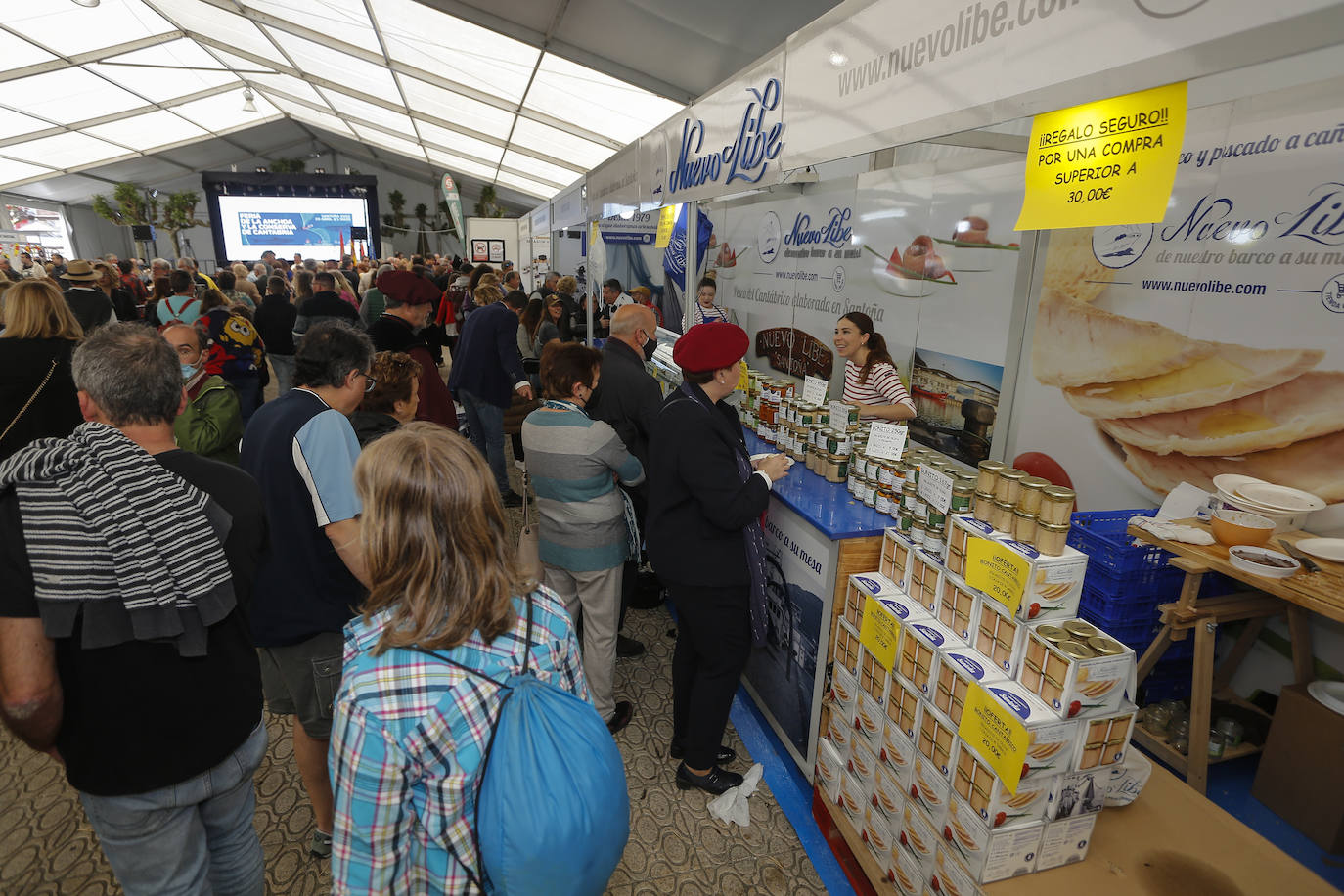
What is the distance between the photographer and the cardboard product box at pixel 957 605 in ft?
5.70

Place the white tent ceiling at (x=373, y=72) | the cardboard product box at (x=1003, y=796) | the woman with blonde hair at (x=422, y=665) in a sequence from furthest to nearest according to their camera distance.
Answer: the white tent ceiling at (x=373, y=72)
the cardboard product box at (x=1003, y=796)
the woman with blonde hair at (x=422, y=665)

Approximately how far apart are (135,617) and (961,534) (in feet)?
6.20

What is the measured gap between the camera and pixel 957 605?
180 centimetres

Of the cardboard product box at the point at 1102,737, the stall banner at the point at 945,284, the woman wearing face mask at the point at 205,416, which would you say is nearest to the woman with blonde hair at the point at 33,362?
the woman wearing face mask at the point at 205,416

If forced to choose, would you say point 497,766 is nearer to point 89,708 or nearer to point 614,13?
point 89,708

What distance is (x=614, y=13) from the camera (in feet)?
18.2

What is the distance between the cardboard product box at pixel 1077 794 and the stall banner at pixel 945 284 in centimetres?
281

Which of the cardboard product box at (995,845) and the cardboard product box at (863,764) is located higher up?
the cardboard product box at (995,845)

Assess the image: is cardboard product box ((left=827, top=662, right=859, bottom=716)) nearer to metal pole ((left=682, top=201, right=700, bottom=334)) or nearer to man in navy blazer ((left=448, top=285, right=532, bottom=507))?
metal pole ((left=682, top=201, right=700, bottom=334))

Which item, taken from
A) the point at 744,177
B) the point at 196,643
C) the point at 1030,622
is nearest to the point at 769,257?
the point at 744,177

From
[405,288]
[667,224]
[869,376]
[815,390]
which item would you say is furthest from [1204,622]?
[405,288]

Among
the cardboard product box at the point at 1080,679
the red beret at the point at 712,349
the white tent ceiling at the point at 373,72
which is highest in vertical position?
the white tent ceiling at the point at 373,72

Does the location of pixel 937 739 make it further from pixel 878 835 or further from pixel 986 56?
pixel 986 56

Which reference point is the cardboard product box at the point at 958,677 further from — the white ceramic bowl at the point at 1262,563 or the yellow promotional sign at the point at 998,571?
the white ceramic bowl at the point at 1262,563
